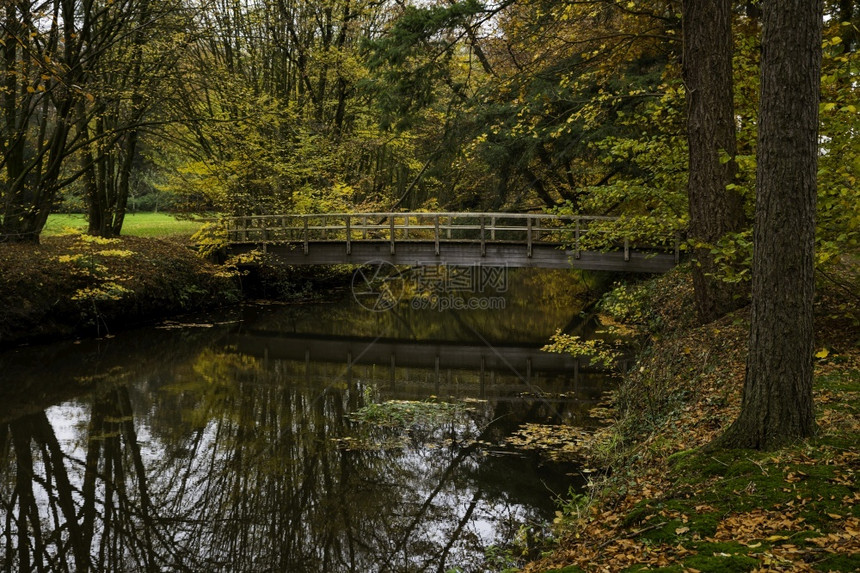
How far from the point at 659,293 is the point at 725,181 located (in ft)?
16.2

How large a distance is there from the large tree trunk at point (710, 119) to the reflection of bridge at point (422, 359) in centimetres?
442

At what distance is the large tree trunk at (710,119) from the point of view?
25.2 feet

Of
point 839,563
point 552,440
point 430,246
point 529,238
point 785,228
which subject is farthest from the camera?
point 430,246

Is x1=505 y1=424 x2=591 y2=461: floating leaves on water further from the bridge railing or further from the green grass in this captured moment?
the green grass

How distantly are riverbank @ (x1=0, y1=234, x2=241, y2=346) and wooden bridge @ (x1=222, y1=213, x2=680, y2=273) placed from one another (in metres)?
1.99

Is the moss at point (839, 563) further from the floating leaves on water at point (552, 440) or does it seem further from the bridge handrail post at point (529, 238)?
the bridge handrail post at point (529, 238)

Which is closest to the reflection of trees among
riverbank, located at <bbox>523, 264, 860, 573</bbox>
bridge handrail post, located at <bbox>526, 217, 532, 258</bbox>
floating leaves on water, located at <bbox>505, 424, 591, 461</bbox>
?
floating leaves on water, located at <bbox>505, 424, 591, 461</bbox>

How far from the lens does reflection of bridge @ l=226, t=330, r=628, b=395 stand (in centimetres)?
1216

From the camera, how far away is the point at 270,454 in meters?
8.01

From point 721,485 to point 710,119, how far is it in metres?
5.07

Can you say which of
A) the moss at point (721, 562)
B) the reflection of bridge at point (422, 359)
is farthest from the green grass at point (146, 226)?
the moss at point (721, 562)

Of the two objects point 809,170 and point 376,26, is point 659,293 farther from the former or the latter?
point 376,26

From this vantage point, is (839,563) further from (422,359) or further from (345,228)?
(345,228)

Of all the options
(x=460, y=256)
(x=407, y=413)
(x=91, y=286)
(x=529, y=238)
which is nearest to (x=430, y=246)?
(x=460, y=256)
